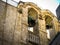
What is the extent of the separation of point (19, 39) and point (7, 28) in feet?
3.13

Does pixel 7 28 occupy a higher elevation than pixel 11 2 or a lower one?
lower

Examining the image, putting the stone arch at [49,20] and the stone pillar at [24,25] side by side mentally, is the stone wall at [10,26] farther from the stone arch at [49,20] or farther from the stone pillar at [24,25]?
the stone arch at [49,20]

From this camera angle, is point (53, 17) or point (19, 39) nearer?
point (19, 39)

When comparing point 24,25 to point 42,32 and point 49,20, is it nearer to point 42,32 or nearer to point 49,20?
point 42,32

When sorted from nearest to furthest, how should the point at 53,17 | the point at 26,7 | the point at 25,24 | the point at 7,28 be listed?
1. the point at 7,28
2. the point at 25,24
3. the point at 26,7
4. the point at 53,17

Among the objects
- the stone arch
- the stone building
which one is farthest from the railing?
the stone arch

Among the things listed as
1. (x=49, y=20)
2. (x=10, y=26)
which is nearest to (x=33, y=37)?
(x=10, y=26)

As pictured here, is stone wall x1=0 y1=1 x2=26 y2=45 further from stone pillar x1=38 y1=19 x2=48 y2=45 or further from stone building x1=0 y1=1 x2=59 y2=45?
stone pillar x1=38 y1=19 x2=48 y2=45

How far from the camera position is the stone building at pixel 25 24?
13.3 metres

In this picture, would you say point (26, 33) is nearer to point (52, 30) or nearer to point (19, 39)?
point (19, 39)

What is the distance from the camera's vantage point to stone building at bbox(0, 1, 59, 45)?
1329cm

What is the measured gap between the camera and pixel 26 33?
1421 cm

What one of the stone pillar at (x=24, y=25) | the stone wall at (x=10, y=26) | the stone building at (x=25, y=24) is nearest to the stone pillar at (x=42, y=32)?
A: the stone building at (x=25, y=24)

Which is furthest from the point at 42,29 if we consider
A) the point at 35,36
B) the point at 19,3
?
the point at 19,3
